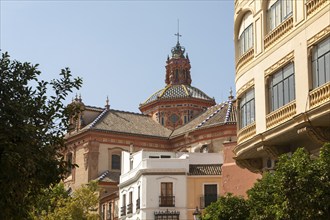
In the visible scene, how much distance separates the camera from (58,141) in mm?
14891

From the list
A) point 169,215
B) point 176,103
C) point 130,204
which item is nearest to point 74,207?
point 169,215

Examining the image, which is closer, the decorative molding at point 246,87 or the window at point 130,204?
the decorative molding at point 246,87

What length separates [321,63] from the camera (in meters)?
21.3

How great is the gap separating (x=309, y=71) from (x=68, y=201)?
1018 inches

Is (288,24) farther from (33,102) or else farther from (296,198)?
(33,102)

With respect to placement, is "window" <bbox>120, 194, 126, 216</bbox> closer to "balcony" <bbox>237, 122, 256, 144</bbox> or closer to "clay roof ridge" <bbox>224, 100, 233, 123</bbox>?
"clay roof ridge" <bbox>224, 100, 233, 123</bbox>

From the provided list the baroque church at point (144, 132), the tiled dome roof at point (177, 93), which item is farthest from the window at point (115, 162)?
the tiled dome roof at point (177, 93)

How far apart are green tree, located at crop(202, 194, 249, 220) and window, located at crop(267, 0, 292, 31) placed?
20.5ft

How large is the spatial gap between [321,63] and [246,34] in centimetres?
671

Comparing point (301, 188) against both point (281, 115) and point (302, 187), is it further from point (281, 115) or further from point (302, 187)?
point (281, 115)

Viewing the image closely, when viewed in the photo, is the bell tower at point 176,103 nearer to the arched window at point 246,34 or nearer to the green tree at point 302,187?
the arched window at point 246,34

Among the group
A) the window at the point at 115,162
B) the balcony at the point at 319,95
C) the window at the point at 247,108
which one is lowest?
the balcony at the point at 319,95

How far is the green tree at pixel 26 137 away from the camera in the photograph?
521 inches

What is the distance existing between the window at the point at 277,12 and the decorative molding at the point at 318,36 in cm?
215
